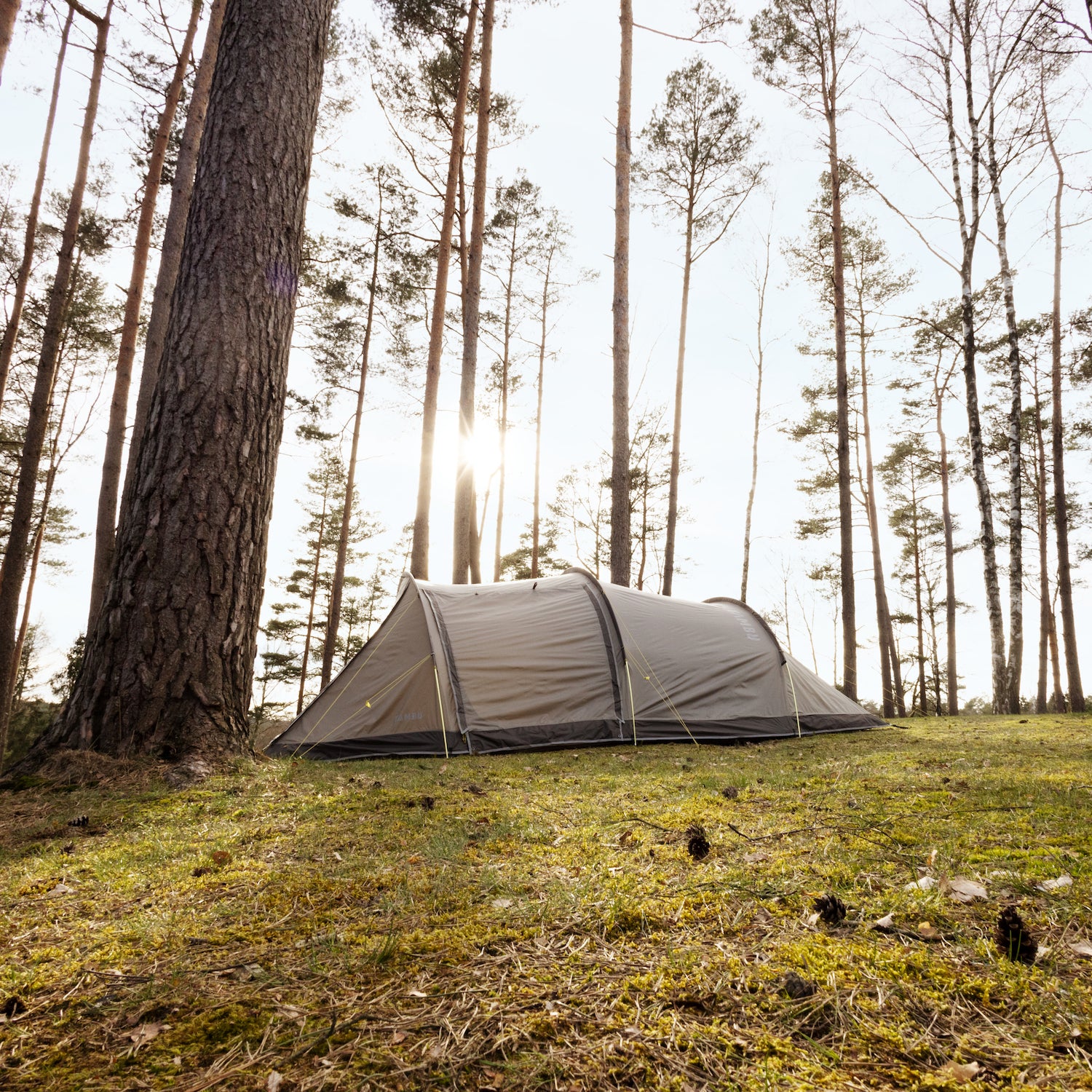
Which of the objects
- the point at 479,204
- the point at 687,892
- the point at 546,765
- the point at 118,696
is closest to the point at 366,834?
the point at 687,892

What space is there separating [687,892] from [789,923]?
0.32 m

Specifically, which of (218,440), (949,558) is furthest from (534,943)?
(949,558)

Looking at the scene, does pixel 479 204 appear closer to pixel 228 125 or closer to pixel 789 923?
pixel 228 125

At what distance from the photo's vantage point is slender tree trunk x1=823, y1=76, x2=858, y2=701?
10680 mm

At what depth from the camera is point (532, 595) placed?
643 centimetres

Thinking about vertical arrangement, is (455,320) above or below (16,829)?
above

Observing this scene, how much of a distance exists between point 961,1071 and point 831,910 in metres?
0.57

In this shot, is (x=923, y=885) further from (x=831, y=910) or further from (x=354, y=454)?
(x=354, y=454)

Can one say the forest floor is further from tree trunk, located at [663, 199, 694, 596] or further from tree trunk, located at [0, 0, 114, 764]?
tree trunk, located at [663, 199, 694, 596]

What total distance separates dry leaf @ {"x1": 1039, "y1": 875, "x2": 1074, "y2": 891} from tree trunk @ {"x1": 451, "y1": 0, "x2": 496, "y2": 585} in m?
9.36

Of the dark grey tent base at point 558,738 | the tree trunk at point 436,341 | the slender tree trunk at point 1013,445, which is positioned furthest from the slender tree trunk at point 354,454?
the slender tree trunk at point 1013,445

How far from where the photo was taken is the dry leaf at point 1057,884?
1.66 metres

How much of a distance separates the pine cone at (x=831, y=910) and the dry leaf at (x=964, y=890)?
1.08ft

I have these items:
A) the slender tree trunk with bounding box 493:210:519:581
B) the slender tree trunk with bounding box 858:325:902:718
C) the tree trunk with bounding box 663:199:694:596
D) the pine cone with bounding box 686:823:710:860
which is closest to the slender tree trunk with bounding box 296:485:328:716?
the slender tree trunk with bounding box 493:210:519:581
